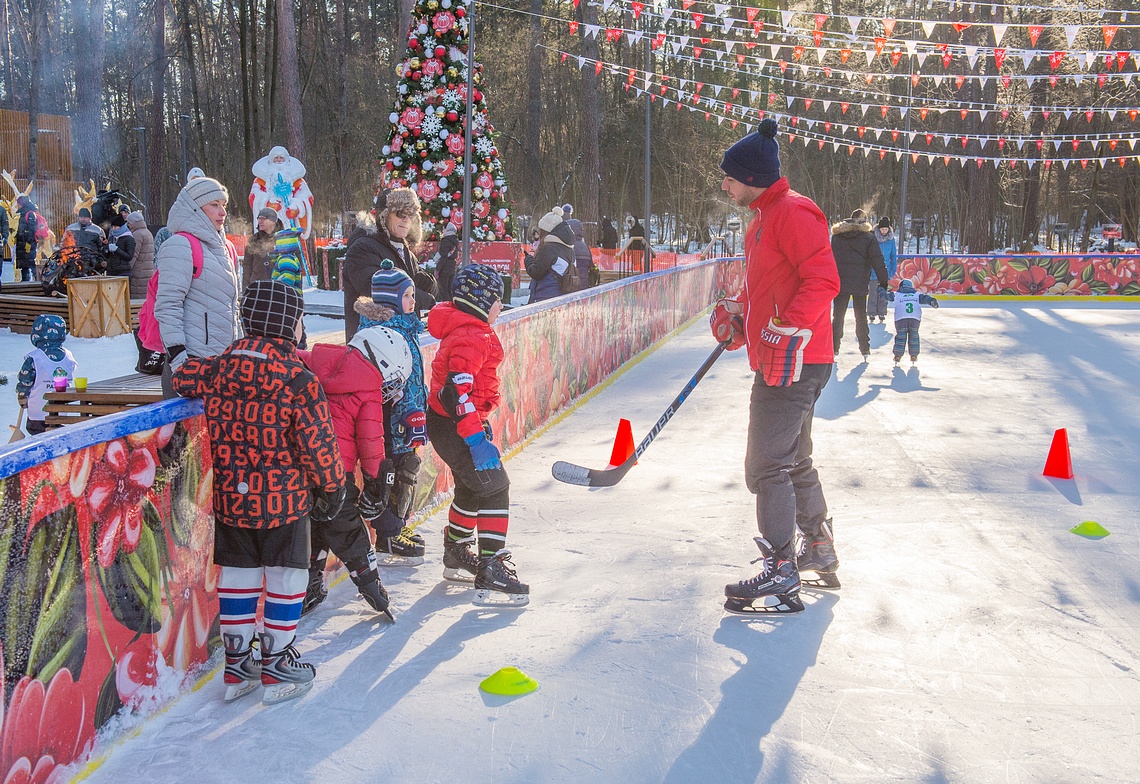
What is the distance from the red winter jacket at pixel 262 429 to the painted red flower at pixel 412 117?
1491cm

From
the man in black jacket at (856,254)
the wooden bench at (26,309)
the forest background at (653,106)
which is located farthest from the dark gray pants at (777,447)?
the forest background at (653,106)

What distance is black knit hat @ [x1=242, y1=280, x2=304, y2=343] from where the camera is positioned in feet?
10.2

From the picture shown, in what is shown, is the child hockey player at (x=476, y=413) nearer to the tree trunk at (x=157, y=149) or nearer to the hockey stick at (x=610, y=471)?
the hockey stick at (x=610, y=471)

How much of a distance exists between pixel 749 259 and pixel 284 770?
2475mm

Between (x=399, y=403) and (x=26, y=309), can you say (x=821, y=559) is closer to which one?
(x=399, y=403)

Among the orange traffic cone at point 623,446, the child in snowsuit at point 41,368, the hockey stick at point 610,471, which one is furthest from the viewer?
the orange traffic cone at point 623,446

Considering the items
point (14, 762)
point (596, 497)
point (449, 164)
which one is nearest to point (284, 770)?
point (14, 762)

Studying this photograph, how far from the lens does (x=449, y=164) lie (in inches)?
695

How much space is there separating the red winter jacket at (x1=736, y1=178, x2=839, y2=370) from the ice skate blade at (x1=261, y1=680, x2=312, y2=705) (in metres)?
1.96

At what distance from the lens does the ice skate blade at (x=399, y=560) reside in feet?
14.8

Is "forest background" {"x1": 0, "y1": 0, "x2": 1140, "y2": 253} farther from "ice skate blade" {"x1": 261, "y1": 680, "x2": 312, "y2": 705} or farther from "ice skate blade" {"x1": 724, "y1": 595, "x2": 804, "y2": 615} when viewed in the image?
"ice skate blade" {"x1": 261, "y1": 680, "x2": 312, "y2": 705}

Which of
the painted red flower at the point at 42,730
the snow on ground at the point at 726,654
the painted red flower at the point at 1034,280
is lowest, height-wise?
the snow on ground at the point at 726,654

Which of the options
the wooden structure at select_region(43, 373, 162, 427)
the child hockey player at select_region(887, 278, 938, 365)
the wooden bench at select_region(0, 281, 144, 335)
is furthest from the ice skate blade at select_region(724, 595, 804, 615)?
the wooden bench at select_region(0, 281, 144, 335)

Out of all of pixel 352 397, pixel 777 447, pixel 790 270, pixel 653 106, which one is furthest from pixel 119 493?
pixel 653 106
